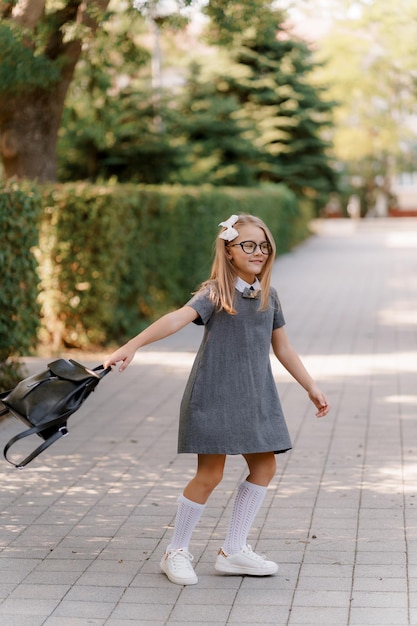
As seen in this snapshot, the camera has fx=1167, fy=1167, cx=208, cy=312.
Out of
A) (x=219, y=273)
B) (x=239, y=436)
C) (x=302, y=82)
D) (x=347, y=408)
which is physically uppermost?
(x=302, y=82)

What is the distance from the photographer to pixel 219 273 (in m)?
5.00

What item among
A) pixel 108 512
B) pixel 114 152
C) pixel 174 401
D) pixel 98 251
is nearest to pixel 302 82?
pixel 114 152

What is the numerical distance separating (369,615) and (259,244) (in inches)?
63.0

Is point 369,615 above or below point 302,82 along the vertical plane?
below

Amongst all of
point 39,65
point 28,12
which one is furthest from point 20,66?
point 28,12

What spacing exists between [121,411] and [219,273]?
4.67m

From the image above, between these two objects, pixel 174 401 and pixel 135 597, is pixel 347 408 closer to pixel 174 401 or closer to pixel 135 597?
pixel 174 401

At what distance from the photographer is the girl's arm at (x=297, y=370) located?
5.10 metres

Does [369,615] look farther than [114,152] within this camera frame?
No

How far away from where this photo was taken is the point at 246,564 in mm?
5113

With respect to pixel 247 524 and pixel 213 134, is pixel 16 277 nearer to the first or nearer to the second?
pixel 247 524

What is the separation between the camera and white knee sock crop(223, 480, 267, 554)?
5.12 metres

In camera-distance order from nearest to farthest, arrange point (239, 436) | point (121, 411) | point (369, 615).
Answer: point (369, 615)
point (239, 436)
point (121, 411)

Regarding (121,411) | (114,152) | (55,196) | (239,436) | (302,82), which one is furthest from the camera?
(302,82)
